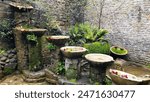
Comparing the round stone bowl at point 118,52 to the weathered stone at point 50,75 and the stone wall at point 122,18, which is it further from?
the weathered stone at point 50,75

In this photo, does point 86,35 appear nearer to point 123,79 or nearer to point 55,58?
point 55,58

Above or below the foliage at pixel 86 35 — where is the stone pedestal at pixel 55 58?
below

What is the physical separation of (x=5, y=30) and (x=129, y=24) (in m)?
4.83

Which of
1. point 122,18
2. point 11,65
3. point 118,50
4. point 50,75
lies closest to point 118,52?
point 118,50

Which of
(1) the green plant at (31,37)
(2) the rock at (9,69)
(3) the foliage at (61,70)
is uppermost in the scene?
(1) the green plant at (31,37)

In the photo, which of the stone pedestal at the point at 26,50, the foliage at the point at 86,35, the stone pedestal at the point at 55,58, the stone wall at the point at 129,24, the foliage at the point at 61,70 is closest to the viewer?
the foliage at the point at 61,70

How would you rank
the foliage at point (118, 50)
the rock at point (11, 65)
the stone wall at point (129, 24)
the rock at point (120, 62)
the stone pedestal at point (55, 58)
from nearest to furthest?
the stone pedestal at point (55, 58), the rock at point (11, 65), the rock at point (120, 62), the stone wall at point (129, 24), the foliage at point (118, 50)

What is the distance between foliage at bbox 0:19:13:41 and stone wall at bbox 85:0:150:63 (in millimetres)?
4418

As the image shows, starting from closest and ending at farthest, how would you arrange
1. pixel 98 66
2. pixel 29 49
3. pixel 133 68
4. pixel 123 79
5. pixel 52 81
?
pixel 123 79
pixel 98 66
pixel 52 81
pixel 29 49
pixel 133 68

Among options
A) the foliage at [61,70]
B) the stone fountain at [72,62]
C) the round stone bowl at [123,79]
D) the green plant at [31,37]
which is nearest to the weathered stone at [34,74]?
the foliage at [61,70]

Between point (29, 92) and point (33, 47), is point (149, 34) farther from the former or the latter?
point (29, 92)

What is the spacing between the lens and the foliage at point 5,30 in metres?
8.18

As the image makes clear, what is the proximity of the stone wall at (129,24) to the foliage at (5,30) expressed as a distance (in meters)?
4.42

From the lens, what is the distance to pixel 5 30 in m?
8.27
